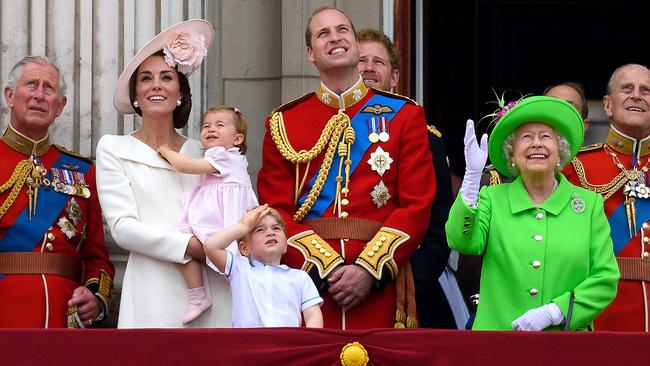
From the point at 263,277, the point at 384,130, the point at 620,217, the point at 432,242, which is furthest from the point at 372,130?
the point at 620,217

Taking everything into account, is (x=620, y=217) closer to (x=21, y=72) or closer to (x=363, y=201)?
(x=363, y=201)

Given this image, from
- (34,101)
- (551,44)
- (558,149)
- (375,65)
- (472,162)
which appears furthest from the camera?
(551,44)

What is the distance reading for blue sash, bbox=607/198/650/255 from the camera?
727 centimetres

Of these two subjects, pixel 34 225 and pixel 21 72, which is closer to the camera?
pixel 34 225

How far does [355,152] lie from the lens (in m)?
7.16

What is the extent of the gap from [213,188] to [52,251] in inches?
28.2

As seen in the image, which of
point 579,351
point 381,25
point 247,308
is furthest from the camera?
point 381,25

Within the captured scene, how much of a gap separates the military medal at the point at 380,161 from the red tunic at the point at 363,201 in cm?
1

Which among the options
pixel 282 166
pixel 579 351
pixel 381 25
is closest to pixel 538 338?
pixel 579 351

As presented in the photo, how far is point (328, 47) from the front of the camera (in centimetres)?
725

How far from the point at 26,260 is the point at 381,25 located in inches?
91.6

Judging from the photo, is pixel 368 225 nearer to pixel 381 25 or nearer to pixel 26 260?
pixel 26 260

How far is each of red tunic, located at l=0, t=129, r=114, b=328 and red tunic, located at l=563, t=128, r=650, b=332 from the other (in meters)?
1.89

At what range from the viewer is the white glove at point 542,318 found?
6.51 m
